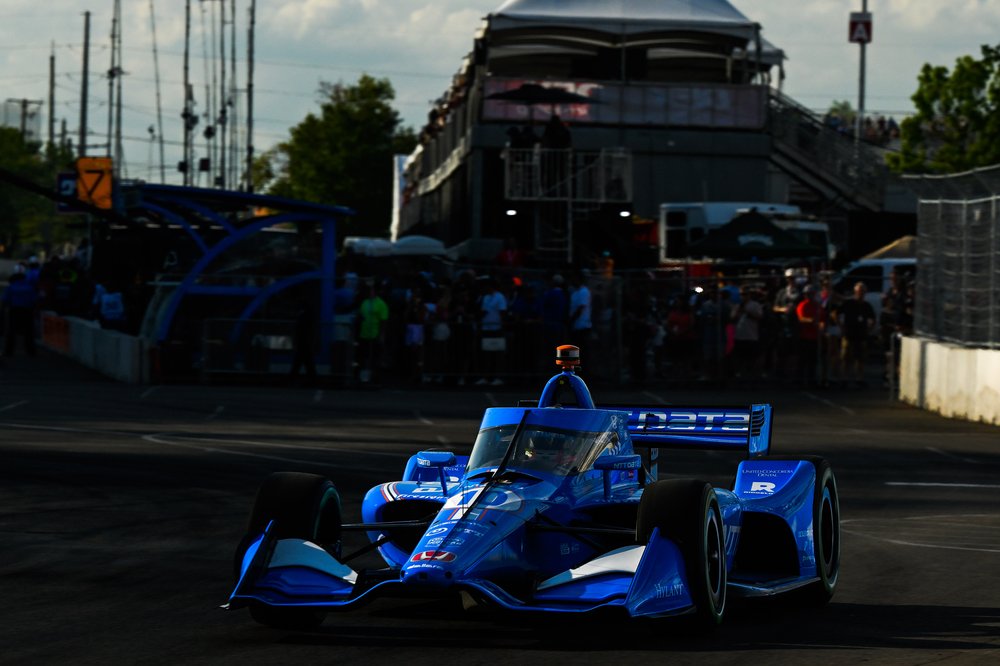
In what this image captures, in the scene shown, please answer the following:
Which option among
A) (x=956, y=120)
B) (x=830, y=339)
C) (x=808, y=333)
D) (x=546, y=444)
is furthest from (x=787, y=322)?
(x=956, y=120)

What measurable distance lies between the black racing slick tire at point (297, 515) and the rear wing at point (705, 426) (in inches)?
88.8

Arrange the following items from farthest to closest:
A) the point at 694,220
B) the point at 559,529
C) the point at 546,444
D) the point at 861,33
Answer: the point at 861,33, the point at 694,220, the point at 546,444, the point at 559,529

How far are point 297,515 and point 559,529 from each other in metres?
1.29

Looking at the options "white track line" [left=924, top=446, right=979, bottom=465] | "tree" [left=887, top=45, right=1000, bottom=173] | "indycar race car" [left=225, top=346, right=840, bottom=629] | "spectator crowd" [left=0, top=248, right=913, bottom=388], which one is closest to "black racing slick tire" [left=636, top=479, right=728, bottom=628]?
"indycar race car" [left=225, top=346, right=840, bottom=629]

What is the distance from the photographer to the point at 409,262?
40906 millimetres

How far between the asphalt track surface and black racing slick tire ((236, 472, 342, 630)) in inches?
3.6

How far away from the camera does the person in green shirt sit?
99.0 feet

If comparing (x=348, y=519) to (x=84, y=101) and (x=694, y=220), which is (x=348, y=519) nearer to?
(x=694, y=220)

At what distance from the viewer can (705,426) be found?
36.6 ft

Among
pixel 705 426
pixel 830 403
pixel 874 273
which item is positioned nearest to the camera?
pixel 705 426

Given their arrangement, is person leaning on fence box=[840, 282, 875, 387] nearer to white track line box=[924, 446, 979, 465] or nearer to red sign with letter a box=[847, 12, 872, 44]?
white track line box=[924, 446, 979, 465]

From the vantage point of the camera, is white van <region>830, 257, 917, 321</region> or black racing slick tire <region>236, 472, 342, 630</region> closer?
black racing slick tire <region>236, 472, 342, 630</region>

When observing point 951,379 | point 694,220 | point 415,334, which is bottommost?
point 951,379

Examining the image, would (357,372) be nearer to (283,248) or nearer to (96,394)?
(283,248)
